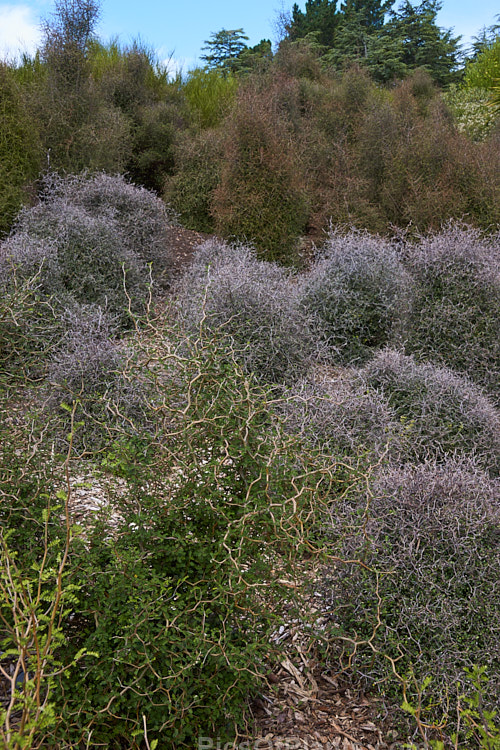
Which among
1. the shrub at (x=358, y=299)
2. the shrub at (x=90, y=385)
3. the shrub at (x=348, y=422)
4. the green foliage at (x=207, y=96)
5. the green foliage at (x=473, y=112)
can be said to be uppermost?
the green foliage at (x=473, y=112)

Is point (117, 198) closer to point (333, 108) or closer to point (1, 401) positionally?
point (1, 401)

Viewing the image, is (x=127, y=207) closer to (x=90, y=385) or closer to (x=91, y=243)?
(x=91, y=243)

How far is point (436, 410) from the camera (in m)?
3.64

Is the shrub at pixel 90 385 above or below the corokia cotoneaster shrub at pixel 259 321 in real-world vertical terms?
below

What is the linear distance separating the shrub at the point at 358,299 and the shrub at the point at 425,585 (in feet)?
8.81

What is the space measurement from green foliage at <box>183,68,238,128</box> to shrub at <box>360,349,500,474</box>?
10569 mm

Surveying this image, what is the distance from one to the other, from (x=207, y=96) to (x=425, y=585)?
14.6 metres

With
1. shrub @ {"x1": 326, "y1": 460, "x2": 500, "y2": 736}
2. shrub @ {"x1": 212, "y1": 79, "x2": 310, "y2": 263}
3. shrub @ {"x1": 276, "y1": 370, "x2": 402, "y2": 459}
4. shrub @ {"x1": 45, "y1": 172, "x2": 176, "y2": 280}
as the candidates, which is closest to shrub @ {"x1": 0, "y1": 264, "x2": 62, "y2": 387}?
shrub @ {"x1": 276, "y1": 370, "x2": 402, "y2": 459}

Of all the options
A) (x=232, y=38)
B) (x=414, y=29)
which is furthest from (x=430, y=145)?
(x=414, y=29)

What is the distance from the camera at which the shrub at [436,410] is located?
3504 mm

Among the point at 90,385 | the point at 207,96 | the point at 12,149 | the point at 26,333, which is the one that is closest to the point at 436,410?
the point at 90,385

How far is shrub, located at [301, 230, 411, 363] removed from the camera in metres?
5.11

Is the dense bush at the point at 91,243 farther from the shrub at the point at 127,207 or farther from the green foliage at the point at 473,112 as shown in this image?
the green foliage at the point at 473,112

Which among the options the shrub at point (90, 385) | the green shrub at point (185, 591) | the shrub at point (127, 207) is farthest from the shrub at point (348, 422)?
the shrub at point (127, 207)
